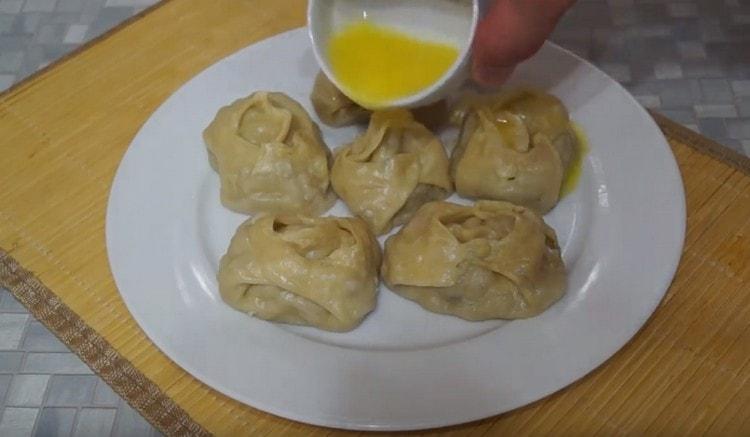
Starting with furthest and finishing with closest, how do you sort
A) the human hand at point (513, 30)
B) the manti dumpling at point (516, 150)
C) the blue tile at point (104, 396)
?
the manti dumpling at point (516, 150)
the blue tile at point (104, 396)
the human hand at point (513, 30)

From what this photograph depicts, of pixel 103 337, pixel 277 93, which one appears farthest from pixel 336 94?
pixel 103 337

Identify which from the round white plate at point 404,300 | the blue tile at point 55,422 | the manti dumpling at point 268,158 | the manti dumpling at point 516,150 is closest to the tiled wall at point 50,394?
the blue tile at point 55,422

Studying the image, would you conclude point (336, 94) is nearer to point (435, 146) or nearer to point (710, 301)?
point (435, 146)

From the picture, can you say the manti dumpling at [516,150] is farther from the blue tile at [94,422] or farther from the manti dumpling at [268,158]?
the blue tile at [94,422]

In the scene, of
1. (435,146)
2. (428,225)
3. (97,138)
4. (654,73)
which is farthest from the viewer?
(654,73)

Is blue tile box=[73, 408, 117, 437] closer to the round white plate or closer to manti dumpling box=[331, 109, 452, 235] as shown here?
the round white plate

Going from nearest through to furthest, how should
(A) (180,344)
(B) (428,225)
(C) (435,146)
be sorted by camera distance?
(A) (180,344), (B) (428,225), (C) (435,146)
